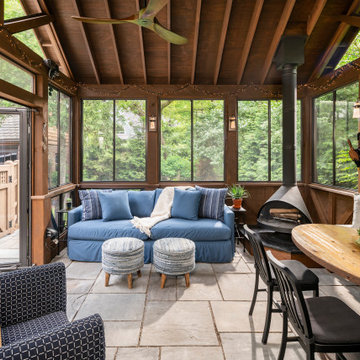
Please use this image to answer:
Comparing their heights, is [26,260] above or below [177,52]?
below

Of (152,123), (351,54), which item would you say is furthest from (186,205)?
(351,54)

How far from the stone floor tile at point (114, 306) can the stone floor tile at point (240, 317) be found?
791mm

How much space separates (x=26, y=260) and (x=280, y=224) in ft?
12.7

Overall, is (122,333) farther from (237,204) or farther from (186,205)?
(237,204)

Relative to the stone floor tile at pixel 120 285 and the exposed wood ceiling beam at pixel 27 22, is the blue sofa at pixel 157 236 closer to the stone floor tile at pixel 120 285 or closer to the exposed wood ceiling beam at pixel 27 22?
the stone floor tile at pixel 120 285

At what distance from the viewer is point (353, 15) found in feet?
14.5

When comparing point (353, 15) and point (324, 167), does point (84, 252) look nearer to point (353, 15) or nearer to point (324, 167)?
point (324, 167)

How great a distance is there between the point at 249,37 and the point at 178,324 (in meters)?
4.56

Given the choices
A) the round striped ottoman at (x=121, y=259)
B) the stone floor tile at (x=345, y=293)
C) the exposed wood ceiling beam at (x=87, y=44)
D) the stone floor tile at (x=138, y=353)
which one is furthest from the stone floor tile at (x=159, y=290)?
the exposed wood ceiling beam at (x=87, y=44)

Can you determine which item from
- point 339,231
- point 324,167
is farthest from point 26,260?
point 324,167

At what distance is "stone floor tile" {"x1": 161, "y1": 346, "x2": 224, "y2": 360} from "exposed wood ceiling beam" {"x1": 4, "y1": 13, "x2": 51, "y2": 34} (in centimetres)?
386

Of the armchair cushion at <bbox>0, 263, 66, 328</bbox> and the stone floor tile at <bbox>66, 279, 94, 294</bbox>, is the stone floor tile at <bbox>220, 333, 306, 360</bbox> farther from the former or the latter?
the stone floor tile at <bbox>66, 279, 94, 294</bbox>

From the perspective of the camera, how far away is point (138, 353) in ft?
7.42

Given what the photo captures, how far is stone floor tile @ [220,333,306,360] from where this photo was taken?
2.22 m
